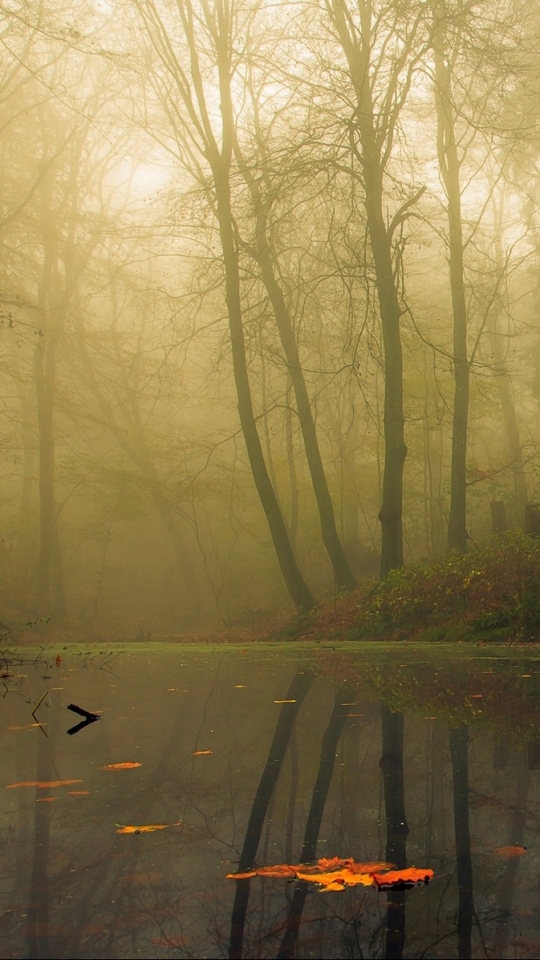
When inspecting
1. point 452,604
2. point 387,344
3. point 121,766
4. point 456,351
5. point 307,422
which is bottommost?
point 121,766

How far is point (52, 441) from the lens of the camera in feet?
95.1

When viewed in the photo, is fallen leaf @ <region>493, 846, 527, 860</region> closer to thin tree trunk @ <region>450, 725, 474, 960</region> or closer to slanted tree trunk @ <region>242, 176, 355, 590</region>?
thin tree trunk @ <region>450, 725, 474, 960</region>

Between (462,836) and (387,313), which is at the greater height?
(387,313)

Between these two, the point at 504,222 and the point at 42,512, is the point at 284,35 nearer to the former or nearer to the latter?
the point at 42,512

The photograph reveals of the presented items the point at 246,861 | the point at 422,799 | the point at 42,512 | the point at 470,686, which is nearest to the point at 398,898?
the point at 246,861

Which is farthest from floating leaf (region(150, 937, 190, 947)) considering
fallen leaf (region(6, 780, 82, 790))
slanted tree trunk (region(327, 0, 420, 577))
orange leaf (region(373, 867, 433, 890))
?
slanted tree trunk (region(327, 0, 420, 577))

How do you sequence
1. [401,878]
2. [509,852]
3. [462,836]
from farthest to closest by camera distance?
1. [462,836]
2. [509,852]
3. [401,878]

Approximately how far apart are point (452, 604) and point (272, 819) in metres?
10.3

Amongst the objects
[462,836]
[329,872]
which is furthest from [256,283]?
[329,872]

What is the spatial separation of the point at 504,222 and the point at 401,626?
26.5 meters

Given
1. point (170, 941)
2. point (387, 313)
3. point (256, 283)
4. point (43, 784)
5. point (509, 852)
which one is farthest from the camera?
point (256, 283)

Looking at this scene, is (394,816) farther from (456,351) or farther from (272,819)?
(456,351)

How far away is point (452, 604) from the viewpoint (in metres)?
14.0

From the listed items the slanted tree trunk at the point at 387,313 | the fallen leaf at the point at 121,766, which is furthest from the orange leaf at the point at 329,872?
the slanted tree trunk at the point at 387,313
